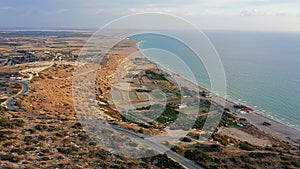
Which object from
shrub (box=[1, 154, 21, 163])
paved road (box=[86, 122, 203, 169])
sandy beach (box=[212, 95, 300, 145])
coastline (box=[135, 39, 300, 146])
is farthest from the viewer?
sandy beach (box=[212, 95, 300, 145])

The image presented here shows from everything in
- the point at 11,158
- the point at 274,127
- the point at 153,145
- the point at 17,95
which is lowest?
the point at 274,127

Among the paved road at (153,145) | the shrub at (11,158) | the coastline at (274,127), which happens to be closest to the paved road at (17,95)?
the paved road at (153,145)

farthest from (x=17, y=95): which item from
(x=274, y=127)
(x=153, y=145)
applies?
(x=274, y=127)

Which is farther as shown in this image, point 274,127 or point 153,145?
point 274,127

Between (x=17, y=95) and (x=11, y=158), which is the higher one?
(x=17, y=95)

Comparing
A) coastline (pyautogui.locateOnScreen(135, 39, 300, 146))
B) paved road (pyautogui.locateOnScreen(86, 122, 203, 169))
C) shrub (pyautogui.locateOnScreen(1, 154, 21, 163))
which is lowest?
coastline (pyautogui.locateOnScreen(135, 39, 300, 146))

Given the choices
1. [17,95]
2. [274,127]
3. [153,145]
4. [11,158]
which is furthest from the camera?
[274,127]

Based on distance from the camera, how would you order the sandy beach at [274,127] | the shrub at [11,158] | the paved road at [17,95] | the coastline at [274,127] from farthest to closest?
the sandy beach at [274,127] < the coastline at [274,127] < the paved road at [17,95] < the shrub at [11,158]

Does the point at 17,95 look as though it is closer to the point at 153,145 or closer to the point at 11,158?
the point at 11,158

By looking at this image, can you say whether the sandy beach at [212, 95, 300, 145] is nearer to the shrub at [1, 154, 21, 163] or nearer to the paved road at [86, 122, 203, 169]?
the paved road at [86, 122, 203, 169]

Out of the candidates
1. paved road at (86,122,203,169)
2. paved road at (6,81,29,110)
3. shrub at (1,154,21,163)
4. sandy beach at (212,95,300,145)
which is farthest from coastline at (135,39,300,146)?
shrub at (1,154,21,163)

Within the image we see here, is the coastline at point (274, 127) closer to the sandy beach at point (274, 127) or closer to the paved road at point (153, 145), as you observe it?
the sandy beach at point (274, 127)

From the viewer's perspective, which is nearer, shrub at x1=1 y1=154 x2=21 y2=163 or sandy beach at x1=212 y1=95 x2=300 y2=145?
shrub at x1=1 y1=154 x2=21 y2=163
